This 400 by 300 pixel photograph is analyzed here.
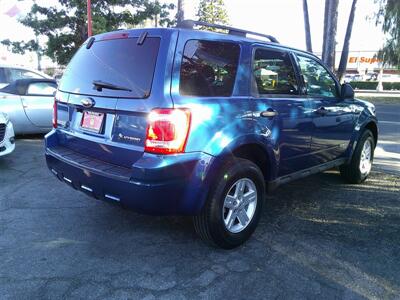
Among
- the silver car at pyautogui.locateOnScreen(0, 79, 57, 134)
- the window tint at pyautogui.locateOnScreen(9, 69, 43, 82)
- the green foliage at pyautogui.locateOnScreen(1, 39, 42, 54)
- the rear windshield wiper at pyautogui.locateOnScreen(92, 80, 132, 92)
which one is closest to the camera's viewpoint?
the rear windshield wiper at pyautogui.locateOnScreen(92, 80, 132, 92)

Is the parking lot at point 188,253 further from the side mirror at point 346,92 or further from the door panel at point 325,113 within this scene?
the side mirror at point 346,92

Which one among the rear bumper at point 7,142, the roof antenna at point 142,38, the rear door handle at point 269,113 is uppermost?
the roof antenna at point 142,38

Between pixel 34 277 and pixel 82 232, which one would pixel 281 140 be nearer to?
pixel 82 232

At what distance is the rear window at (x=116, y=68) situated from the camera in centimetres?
303

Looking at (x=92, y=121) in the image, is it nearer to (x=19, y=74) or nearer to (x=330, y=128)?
(x=330, y=128)

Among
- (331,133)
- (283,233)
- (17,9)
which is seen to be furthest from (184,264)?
(17,9)

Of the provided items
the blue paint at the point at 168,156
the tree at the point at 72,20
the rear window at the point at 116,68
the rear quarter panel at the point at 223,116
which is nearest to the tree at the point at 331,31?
the tree at the point at 72,20

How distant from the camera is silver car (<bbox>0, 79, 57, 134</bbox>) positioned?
7675 mm

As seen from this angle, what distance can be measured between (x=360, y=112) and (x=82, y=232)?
380 cm

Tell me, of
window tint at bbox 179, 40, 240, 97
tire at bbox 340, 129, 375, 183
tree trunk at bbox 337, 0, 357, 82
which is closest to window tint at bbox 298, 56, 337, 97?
tire at bbox 340, 129, 375, 183

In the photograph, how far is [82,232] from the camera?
147 inches

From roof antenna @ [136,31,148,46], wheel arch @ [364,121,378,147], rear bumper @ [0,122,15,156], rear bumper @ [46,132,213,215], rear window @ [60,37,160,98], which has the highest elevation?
roof antenna @ [136,31,148,46]

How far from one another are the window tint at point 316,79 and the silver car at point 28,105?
18.2 ft

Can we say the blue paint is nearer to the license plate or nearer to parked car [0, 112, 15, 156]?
the license plate
